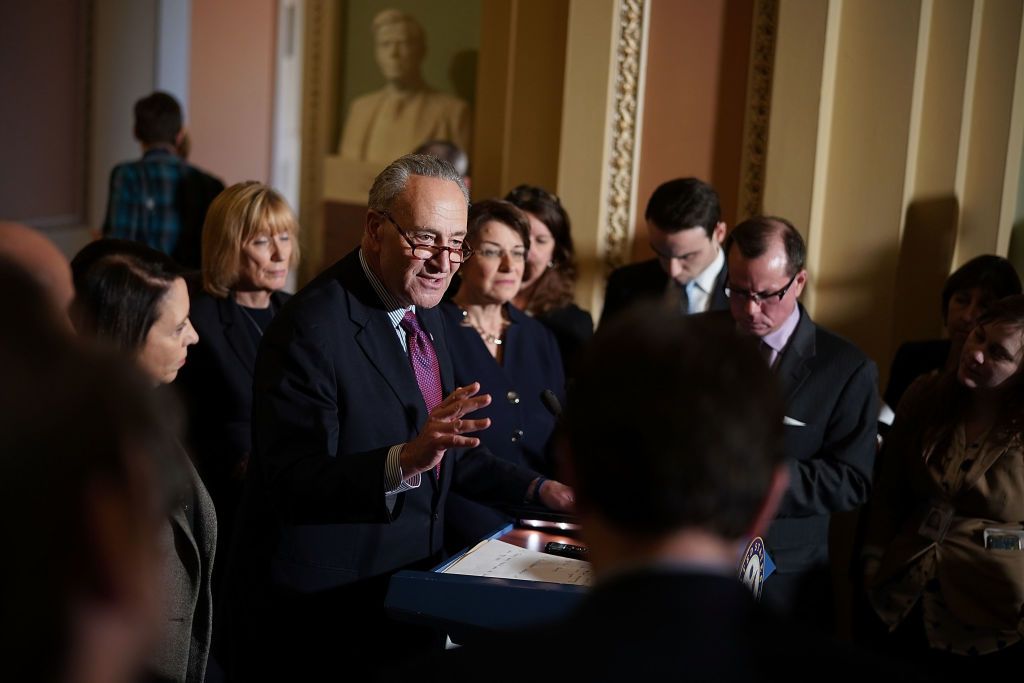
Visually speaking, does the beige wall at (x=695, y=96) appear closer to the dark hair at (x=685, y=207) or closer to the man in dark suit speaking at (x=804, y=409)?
the dark hair at (x=685, y=207)

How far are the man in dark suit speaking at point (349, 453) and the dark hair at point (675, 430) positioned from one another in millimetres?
1158

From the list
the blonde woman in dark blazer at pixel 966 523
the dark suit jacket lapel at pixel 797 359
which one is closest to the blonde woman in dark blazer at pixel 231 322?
the dark suit jacket lapel at pixel 797 359

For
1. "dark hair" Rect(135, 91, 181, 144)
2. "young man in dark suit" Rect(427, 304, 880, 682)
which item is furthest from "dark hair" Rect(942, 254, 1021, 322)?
"dark hair" Rect(135, 91, 181, 144)

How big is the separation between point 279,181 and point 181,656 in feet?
20.2

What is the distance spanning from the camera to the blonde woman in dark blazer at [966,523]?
289 centimetres

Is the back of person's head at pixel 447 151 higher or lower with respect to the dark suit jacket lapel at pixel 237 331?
higher

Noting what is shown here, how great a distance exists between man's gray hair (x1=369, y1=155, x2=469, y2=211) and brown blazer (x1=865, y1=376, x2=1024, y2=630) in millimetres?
1530

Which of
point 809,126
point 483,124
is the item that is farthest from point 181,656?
point 483,124

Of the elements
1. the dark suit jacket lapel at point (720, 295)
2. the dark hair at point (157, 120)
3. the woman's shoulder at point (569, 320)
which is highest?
the dark hair at point (157, 120)

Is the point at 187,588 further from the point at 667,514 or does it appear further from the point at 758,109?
the point at 758,109

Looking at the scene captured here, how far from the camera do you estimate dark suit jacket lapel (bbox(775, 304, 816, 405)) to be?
3025 mm

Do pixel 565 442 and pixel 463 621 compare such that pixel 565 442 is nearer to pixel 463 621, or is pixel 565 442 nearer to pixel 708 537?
pixel 708 537

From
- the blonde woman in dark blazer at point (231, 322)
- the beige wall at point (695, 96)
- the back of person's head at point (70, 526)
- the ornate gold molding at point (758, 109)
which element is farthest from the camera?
the beige wall at point (695, 96)

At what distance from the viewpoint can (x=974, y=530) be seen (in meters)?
2.94
